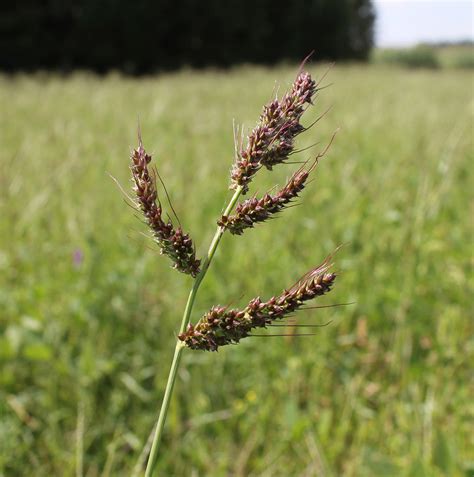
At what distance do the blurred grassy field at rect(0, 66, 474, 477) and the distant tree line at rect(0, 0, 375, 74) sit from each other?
53.2ft

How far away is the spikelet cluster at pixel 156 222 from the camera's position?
23.5 inches

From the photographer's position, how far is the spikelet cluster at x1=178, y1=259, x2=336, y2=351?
0.59 metres

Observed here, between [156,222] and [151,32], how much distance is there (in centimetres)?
2054

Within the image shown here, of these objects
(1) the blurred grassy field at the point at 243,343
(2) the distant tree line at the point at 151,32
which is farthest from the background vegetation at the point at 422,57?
(1) the blurred grassy field at the point at 243,343

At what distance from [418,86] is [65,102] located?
6.95 metres

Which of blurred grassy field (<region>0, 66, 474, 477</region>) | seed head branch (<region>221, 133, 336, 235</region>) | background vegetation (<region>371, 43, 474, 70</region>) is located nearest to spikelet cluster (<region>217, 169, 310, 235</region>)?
seed head branch (<region>221, 133, 336, 235</region>)

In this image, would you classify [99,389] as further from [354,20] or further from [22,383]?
[354,20]

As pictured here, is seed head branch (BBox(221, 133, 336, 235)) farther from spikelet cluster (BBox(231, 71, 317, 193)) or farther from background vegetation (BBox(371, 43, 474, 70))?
background vegetation (BBox(371, 43, 474, 70))

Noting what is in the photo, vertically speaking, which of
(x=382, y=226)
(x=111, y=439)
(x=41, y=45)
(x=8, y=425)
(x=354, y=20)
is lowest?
(x=111, y=439)

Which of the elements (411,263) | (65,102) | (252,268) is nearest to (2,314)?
(252,268)

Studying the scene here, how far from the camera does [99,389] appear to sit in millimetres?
2240

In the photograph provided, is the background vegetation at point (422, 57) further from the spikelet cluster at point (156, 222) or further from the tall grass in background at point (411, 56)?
the spikelet cluster at point (156, 222)

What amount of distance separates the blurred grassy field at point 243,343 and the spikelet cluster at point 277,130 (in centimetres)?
77

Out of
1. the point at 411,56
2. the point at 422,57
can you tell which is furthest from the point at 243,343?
the point at 411,56
